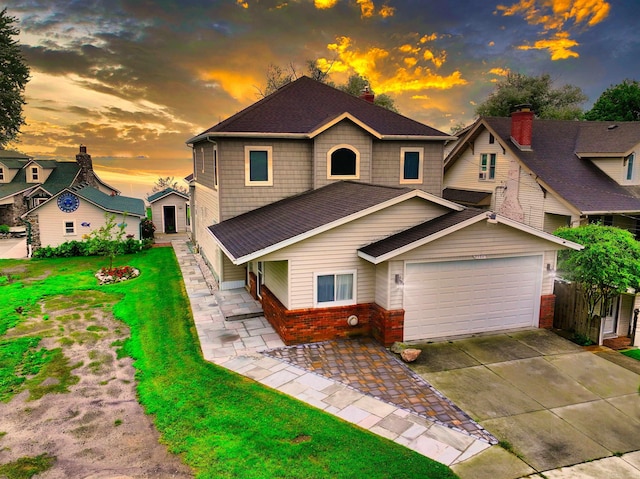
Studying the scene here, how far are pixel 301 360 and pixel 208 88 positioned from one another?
1104 inches

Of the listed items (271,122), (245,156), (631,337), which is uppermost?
(271,122)

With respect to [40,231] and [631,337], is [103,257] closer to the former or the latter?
[40,231]

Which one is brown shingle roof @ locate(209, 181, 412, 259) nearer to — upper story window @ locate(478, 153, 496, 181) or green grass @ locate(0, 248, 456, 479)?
green grass @ locate(0, 248, 456, 479)

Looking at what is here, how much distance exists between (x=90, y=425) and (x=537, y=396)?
9169mm

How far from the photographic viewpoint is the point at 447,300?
12.2m

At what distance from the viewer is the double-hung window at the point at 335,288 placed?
39.8 feet

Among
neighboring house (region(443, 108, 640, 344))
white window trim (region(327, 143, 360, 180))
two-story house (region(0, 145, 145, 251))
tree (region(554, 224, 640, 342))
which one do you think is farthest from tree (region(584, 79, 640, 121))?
two-story house (region(0, 145, 145, 251))

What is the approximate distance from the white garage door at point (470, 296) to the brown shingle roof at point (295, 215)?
2.55 m

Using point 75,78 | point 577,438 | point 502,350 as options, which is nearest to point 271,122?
point 502,350

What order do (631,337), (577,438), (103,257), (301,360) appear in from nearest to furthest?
(577,438) < (301,360) < (631,337) < (103,257)

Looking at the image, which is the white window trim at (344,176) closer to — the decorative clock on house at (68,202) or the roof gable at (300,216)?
the roof gable at (300,216)

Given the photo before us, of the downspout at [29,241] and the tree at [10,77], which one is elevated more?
the tree at [10,77]

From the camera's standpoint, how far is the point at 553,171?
2230 centimetres

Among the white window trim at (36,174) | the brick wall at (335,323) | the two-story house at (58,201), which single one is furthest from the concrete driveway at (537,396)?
the white window trim at (36,174)
